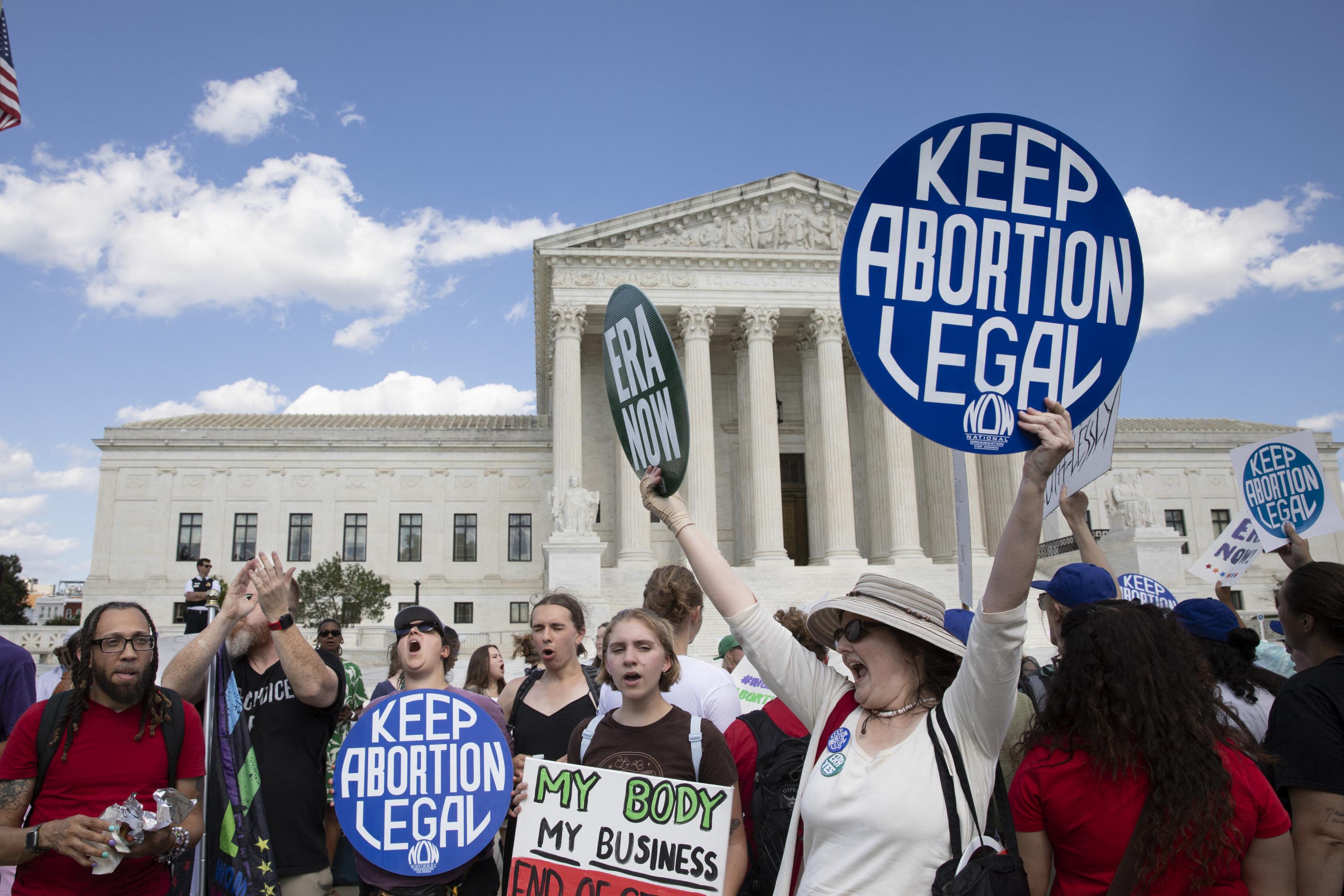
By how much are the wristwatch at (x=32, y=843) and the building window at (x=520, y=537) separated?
37729mm

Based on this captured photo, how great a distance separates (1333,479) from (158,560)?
181 ft

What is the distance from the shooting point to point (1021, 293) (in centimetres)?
337

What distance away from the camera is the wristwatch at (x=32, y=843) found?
12.1 ft

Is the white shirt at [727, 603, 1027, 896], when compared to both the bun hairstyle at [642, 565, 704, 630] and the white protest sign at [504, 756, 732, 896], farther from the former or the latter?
the bun hairstyle at [642, 565, 704, 630]

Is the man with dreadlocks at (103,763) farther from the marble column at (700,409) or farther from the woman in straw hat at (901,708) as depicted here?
the marble column at (700,409)

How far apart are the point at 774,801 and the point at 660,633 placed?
0.85 metres

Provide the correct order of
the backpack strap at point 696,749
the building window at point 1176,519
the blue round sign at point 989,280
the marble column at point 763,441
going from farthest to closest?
the building window at point 1176,519
the marble column at point 763,441
the backpack strap at point 696,749
the blue round sign at point 989,280

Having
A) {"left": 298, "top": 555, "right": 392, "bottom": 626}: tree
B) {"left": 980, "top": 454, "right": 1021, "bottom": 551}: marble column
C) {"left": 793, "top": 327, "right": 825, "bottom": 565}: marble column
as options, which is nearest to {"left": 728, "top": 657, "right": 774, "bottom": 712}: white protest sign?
{"left": 793, "top": 327, "right": 825, "bottom": 565}: marble column

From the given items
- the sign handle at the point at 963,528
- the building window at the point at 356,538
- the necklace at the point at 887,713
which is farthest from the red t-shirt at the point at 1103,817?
the building window at the point at 356,538

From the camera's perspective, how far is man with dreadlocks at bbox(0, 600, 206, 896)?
384cm

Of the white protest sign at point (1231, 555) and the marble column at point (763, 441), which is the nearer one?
the white protest sign at point (1231, 555)

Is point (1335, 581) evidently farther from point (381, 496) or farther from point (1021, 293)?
point (381, 496)

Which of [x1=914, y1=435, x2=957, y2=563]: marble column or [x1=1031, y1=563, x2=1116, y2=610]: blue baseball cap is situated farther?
[x1=914, y1=435, x2=957, y2=563]: marble column

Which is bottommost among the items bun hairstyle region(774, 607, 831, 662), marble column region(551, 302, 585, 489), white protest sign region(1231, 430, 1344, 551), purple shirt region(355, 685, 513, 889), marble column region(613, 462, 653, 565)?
purple shirt region(355, 685, 513, 889)
